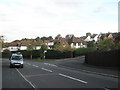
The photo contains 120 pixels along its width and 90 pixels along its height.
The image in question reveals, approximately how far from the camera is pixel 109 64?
2906 cm

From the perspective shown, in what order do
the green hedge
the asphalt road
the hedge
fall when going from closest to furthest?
the asphalt road → the hedge → the green hedge

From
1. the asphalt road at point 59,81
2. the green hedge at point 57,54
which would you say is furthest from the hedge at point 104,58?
the green hedge at point 57,54

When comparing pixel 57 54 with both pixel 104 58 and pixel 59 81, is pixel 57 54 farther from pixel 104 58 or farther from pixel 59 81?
pixel 59 81

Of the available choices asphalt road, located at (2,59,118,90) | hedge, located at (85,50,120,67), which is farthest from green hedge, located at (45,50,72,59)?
asphalt road, located at (2,59,118,90)

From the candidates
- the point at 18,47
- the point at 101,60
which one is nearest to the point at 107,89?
the point at 101,60

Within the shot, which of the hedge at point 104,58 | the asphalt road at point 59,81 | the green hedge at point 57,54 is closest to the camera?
the asphalt road at point 59,81

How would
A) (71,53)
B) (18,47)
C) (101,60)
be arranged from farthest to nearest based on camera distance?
Result: 1. (18,47)
2. (71,53)
3. (101,60)

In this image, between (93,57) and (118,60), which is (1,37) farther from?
(118,60)

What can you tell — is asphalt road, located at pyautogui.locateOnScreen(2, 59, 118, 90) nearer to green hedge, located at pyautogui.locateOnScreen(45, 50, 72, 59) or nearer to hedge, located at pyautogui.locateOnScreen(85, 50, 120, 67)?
hedge, located at pyautogui.locateOnScreen(85, 50, 120, 67)

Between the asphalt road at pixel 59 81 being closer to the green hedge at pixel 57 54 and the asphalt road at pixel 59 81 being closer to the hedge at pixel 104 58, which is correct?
the hedge at pixel 104 58

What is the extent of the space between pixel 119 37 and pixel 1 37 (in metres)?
81.2

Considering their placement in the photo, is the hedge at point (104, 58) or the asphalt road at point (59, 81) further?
the hedge at point (104, 58)

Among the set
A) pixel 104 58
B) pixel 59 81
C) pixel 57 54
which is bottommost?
pixel 57 54

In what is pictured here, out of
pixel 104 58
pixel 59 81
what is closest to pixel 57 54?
pixel 104 58
